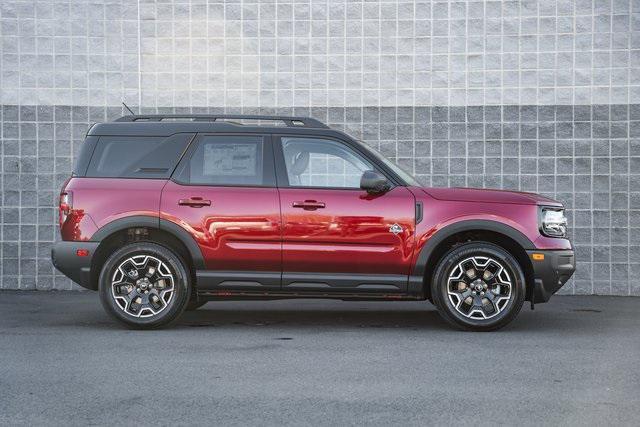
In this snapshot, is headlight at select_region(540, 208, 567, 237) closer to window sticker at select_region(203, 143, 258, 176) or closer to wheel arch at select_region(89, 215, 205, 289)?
window sticker at select_region(203, 143, 258, 176)

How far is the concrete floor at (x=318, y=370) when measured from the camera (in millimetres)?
5059

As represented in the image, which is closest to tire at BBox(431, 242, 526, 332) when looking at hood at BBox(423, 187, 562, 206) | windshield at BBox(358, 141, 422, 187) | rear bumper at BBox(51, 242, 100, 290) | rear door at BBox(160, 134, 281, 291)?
hood at BBox(423, 187, 562, 206)

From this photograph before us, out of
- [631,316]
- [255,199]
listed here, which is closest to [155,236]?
[255,199]

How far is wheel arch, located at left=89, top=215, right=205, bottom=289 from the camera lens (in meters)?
8.35

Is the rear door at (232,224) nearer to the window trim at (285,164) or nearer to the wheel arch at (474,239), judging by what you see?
the window trim at (285,164)

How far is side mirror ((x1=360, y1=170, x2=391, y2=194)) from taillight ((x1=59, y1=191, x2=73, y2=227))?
252 cm

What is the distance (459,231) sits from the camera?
827cm

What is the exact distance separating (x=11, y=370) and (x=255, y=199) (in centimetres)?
272

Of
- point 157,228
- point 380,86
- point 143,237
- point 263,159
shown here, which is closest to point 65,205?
point 143,237

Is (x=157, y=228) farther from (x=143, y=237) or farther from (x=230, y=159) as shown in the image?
(x=230, y=159)

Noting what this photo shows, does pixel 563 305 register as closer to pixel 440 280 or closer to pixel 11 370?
pixel 440 280

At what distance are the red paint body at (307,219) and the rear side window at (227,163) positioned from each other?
0.11 meters

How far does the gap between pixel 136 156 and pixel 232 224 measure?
107 centimetres

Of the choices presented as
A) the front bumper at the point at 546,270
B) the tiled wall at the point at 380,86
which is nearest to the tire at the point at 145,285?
the front bumper at the point at 546,270
